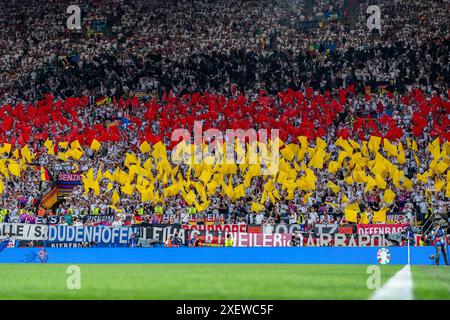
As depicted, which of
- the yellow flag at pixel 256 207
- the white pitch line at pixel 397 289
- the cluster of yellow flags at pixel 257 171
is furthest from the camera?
the cluster of yellow flags at pixel 257 171

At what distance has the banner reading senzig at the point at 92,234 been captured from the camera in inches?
Result: 1345

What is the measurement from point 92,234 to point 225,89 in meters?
17.9

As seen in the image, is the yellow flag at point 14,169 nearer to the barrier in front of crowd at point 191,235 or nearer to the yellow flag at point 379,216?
the barrier in front of crowd at point 191,235

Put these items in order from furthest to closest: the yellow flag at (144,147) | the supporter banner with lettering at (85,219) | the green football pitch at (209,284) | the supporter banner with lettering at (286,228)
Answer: the yellow flag at (144,147) → the supporter banner with lettering at (85,219) → the supporter banner with lettering at (286,228) → the green football pitch at (209,284)

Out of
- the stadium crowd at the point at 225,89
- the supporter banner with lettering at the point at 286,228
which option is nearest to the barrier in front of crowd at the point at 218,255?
the supporter banner with lettering at the point at 286,228

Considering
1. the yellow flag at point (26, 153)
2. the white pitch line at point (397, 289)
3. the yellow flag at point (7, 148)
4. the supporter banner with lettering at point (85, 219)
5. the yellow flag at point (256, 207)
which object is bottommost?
the white pitch line at point (397, 289)

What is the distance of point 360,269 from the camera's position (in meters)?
25.2

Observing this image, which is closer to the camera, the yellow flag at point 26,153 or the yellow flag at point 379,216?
the yellow flag at point 379,216

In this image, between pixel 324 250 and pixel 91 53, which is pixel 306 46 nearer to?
pixel 91 53

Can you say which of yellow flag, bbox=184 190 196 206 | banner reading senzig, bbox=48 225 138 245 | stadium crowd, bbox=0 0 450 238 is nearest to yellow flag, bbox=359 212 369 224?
stadium crowd, bbox=0 0 450 238

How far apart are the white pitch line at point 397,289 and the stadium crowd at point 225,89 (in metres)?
13.2

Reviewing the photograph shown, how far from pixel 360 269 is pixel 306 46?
27712 mm
